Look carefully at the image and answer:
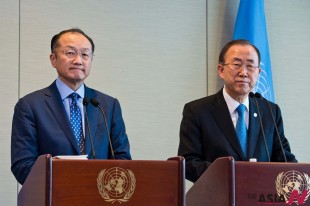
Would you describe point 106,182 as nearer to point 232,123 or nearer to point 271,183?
point 271,183

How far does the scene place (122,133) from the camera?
3912 mm

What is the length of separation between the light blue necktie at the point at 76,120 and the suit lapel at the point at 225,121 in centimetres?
84

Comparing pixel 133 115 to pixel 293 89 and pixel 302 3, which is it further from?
pixel 302 3

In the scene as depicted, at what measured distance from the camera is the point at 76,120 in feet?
12.4

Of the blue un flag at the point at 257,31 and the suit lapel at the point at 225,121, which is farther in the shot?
the blue un flag at the point at 257,31

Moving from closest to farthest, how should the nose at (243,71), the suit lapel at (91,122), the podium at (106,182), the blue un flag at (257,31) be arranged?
the podium at (106,182)
the suit lapel at (91,122)
the nose at (243,71)
the blue un flag at (257,31)

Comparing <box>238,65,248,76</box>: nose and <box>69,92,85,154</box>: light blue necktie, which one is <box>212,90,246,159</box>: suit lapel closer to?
<box>238,65,248,76</box>: nose

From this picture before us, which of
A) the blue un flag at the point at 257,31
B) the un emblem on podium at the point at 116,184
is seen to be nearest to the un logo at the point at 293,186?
the un emblem on podium at the point at 116,184

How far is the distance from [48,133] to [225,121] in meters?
1.08

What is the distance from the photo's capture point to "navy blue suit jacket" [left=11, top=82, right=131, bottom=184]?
141 inches

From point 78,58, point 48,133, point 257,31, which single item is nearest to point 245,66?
point 78,58

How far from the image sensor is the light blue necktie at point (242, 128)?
13.1ft

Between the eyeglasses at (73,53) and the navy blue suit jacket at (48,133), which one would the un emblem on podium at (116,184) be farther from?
the eyeglasses at (73,53)

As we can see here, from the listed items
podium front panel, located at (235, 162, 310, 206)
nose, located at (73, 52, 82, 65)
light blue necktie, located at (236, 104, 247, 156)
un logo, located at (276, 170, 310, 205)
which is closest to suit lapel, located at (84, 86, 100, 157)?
nose, located at (73, 52, 82, 65)
